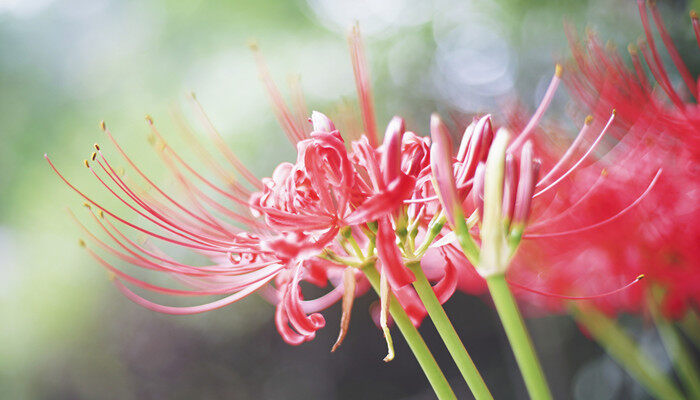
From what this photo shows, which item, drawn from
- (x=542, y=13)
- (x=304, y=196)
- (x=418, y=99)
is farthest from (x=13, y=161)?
A: (x=304, y=196)

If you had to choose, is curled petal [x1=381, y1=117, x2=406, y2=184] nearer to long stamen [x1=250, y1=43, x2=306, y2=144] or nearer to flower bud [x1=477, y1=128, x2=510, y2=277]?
flower bud [x1=477, y1=128, x2=510, y2=277]

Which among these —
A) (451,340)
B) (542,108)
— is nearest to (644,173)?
(542,108)

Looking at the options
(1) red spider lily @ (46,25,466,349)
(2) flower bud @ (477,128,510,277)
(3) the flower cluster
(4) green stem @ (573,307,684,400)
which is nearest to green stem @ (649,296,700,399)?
(4) green stem @ (573,307,684,400)

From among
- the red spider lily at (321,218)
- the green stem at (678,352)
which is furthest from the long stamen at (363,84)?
the green stem at (678,352)

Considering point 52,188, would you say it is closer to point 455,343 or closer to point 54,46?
point 54,46

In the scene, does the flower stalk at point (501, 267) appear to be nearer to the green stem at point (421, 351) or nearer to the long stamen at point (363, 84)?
the green stem at point (421, 351)

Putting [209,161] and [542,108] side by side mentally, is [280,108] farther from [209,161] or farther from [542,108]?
[542,108]
